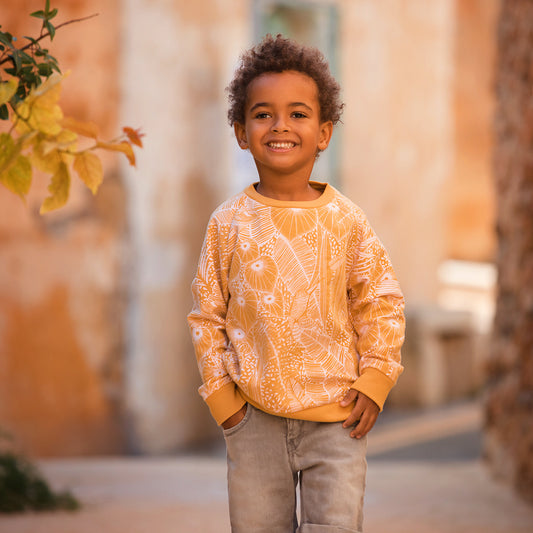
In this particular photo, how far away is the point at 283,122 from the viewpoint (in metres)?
1.67

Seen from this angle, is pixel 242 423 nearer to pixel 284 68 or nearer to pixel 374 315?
pixel 374 315

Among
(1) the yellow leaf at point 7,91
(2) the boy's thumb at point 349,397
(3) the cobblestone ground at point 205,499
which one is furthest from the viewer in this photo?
(3) the cobblestone ground at point 205,499

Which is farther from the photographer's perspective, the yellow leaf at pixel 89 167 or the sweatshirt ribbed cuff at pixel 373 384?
the sweatshirt ribbed cuff at pixel 373 384

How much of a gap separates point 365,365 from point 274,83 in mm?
574

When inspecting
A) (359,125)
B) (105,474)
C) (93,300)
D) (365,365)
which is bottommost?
(105,474)

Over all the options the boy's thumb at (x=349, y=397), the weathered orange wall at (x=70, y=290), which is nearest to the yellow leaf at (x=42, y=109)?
the boy's thumb at (x=349, y=397)

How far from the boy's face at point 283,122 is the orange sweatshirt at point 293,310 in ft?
0.26

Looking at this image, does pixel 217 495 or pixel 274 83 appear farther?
pixel 217 495

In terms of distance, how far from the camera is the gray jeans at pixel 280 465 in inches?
65.8

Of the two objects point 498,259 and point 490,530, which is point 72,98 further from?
point 490,530

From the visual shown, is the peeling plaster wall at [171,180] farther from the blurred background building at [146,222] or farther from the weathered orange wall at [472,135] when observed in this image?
the weathered orange wall at [472,135]

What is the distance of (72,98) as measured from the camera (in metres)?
4.46

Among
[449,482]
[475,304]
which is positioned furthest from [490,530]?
[475,304]

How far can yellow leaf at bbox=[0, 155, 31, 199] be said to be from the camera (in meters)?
1.40
